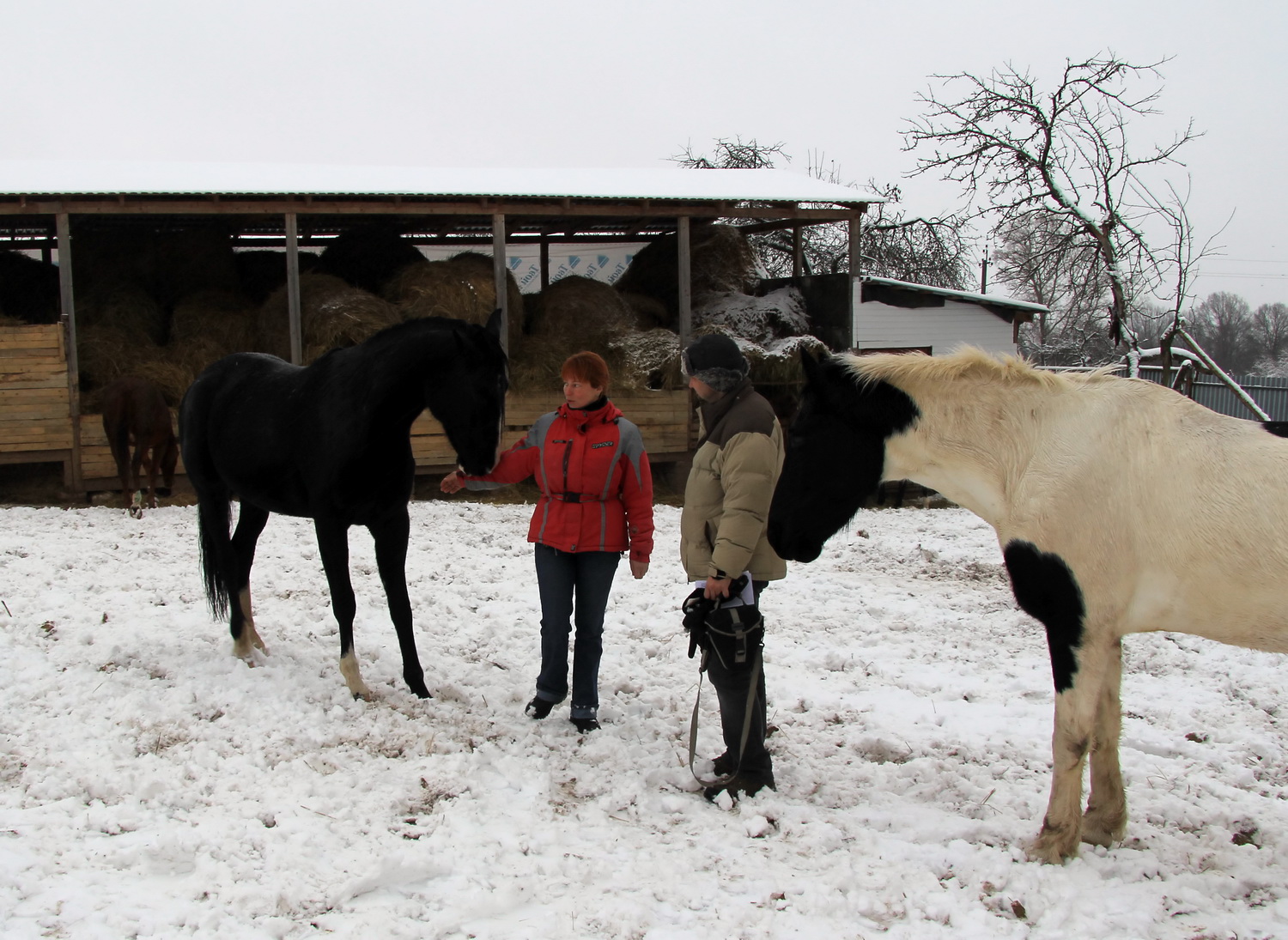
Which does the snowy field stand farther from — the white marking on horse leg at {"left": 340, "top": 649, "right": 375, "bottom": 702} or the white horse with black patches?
the white horse with black patches

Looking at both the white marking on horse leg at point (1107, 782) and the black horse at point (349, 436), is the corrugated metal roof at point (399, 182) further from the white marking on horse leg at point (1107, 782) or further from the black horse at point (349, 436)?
the white marking on horse leg at point (1107, 782)

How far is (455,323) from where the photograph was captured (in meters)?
3.74

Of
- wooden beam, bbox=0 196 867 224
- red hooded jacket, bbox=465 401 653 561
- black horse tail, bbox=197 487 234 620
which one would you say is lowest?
black horse tail, bbox=197 487 234 620

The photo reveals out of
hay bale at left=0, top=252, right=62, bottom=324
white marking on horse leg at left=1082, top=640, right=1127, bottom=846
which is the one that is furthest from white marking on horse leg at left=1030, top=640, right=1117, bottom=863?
hay bale at left=0, top=252, right=62, bottom=324

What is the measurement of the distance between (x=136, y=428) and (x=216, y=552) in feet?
16.2

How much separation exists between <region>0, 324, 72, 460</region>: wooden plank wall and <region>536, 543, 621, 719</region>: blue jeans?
26.4ft

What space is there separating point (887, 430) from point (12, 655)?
152 inches

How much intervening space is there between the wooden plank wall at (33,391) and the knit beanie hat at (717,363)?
8.89 meters

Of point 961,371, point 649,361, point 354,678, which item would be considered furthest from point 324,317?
point 961,371

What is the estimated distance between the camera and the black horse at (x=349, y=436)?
3.65 meters

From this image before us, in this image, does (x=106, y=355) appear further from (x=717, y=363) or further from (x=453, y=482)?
(x=717, y=363)

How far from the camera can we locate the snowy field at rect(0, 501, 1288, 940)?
2.42 metres

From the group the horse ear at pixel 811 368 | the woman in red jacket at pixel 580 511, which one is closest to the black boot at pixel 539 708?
the woman in red jacket at pixel 580 511

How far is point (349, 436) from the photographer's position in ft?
12.4
